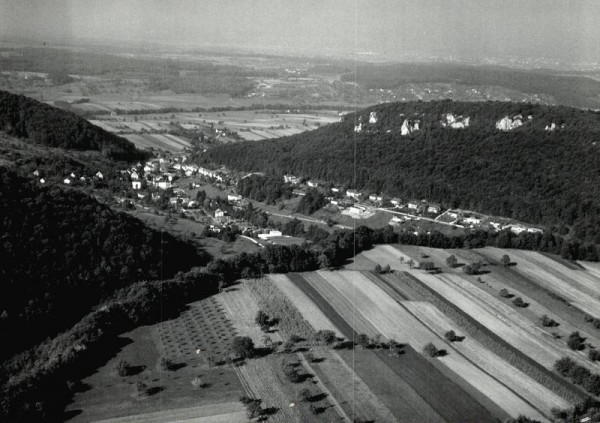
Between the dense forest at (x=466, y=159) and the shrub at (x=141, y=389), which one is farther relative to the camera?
the dense forest at (x=466, y=159)

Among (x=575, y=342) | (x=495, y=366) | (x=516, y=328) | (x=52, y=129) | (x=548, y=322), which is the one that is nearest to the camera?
(x=495, y=366)

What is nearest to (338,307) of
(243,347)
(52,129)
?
(243,347)

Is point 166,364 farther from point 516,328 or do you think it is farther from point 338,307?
point 516,328

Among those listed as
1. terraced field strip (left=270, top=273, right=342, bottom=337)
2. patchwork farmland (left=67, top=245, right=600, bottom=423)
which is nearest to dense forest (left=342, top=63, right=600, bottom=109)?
patchwork farmland (left=67, top=245, right=600, bottom=423)

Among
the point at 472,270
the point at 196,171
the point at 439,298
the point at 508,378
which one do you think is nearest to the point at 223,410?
the point at 508,378

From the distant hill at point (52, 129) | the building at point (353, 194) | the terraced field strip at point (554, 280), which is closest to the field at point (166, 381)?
the terraced field strip at point (554, 280)

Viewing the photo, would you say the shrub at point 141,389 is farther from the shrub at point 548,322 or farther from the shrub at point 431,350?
the shrub at point 548,322
